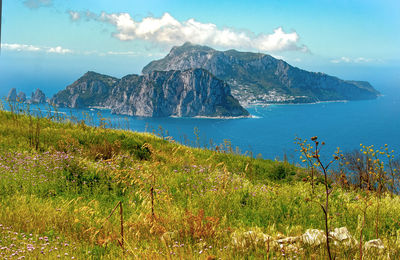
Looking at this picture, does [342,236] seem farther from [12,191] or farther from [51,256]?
[12,191]

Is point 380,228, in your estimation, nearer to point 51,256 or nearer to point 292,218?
point 292,218

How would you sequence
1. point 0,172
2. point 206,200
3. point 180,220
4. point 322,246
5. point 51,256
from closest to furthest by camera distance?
point 51,256
point 322,246
point 180,220
point 206,200
point 0,172

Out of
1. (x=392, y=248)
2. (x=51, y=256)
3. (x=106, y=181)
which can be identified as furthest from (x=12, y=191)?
(x=392, y=248)

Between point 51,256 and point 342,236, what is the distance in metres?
4.01

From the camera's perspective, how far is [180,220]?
5281 millimetres

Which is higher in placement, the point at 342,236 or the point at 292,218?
the point at 342,236

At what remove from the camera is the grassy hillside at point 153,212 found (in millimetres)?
4156

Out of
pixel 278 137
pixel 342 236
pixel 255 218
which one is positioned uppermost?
pixel 342 236

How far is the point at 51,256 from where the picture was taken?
3.75m

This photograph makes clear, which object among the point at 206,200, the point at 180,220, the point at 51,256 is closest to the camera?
the point at 51,256

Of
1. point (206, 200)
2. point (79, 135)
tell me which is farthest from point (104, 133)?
point (206, 200)

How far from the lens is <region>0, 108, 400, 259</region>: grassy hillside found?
4.16m

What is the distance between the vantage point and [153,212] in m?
4.89

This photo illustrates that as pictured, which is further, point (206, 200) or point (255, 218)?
point (206, 200)
